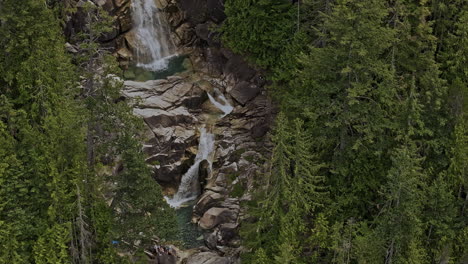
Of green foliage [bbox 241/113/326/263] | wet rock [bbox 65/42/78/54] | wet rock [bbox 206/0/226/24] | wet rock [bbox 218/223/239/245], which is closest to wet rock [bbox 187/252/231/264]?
wet rock [bbox 218/223/239/245]

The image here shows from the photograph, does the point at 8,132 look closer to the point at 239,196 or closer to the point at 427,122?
the point at 239,196

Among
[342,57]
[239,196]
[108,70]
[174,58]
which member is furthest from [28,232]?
[174,58]

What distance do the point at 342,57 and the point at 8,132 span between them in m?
15.3

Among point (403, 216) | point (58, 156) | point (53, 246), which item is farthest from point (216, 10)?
point (403, 216)

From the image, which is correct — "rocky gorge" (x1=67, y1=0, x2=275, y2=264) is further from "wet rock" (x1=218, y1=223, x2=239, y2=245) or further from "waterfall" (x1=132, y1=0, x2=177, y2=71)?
"waterfall" (x1=132, y1=0, x2=177, y2=71)

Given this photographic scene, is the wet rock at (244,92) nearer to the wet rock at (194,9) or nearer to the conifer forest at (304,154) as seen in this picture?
the wet rock at (194,9)

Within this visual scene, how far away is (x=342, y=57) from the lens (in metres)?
23.4

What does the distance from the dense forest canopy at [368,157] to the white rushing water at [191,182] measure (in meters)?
11.8

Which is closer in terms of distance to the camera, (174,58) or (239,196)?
(239,196)

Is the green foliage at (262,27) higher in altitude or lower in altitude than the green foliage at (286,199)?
higher

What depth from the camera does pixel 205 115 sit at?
40.2 meters

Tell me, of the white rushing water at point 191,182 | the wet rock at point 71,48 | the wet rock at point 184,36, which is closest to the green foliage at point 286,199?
the white rushing water at point 191,182

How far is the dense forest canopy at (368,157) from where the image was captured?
21578mm

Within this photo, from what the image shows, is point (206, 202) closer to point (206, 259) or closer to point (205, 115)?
point (206, 259)
